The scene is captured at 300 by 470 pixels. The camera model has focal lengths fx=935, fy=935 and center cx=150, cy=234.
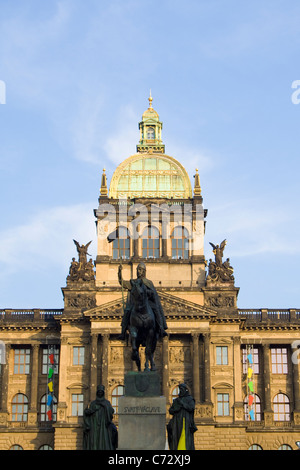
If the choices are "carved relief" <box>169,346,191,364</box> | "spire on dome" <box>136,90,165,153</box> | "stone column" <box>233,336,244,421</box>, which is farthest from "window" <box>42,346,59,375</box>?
"spire on dome" <box>136,90,165,153</box>

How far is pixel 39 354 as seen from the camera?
7812 centimetres

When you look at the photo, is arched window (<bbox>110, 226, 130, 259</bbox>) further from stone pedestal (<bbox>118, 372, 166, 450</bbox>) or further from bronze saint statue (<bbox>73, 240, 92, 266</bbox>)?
stone pedestal (<bbox>118, 372, 166, 450</bbox>)

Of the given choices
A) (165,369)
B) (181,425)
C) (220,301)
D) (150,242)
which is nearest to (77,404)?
(165,369)

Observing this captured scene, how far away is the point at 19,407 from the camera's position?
253 ft

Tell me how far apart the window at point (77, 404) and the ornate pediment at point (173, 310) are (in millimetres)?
6415

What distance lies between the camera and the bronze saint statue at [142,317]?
29.0 metres

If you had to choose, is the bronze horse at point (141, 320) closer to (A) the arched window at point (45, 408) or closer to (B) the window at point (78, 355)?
(B) the window at point (78, 355)

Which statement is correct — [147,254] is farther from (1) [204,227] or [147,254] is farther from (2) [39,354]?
(2) [39,354]

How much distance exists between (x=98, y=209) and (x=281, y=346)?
19.8 metres

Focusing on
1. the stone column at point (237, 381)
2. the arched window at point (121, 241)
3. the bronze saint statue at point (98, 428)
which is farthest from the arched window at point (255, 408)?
the bronze saint statue at point (98, 428)

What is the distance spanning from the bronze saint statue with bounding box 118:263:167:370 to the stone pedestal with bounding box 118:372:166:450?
897mm

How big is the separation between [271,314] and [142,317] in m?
51.1
